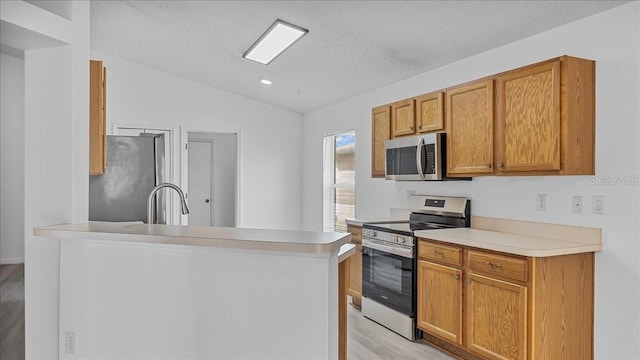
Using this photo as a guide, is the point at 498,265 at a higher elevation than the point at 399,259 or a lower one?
higher

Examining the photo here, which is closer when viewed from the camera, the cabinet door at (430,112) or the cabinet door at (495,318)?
the cabinet door at (495,318)

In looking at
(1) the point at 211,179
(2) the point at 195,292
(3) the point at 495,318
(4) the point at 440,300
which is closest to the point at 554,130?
(3) the point at 495,318

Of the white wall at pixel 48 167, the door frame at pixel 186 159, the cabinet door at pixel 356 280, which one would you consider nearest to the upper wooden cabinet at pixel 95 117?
the white wall at pixel 48 167

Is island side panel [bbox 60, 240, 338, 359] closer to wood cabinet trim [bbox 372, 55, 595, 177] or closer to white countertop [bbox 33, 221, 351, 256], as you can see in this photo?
white countertop [bbox 33, 221, 351, 256]

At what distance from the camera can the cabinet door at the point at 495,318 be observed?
8.38 ft

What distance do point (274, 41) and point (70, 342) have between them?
2860mm

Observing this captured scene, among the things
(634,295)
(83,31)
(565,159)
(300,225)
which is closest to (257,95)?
(300,225)

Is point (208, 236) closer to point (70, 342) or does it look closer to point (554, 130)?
point (70, 342)

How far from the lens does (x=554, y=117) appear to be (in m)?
2.59

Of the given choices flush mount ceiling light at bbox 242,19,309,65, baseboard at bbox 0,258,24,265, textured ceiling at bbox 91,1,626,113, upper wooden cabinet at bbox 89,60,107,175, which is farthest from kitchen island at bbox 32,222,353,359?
baseboard at bbox 0,258,24,265

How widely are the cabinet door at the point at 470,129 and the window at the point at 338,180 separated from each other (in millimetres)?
2103

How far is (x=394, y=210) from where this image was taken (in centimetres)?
459

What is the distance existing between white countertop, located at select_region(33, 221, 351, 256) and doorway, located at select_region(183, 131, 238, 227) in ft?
Result: 16.3

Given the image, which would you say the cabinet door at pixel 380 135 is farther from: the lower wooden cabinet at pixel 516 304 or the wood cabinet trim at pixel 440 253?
the lower wooden cabinet at pixel 516 304
